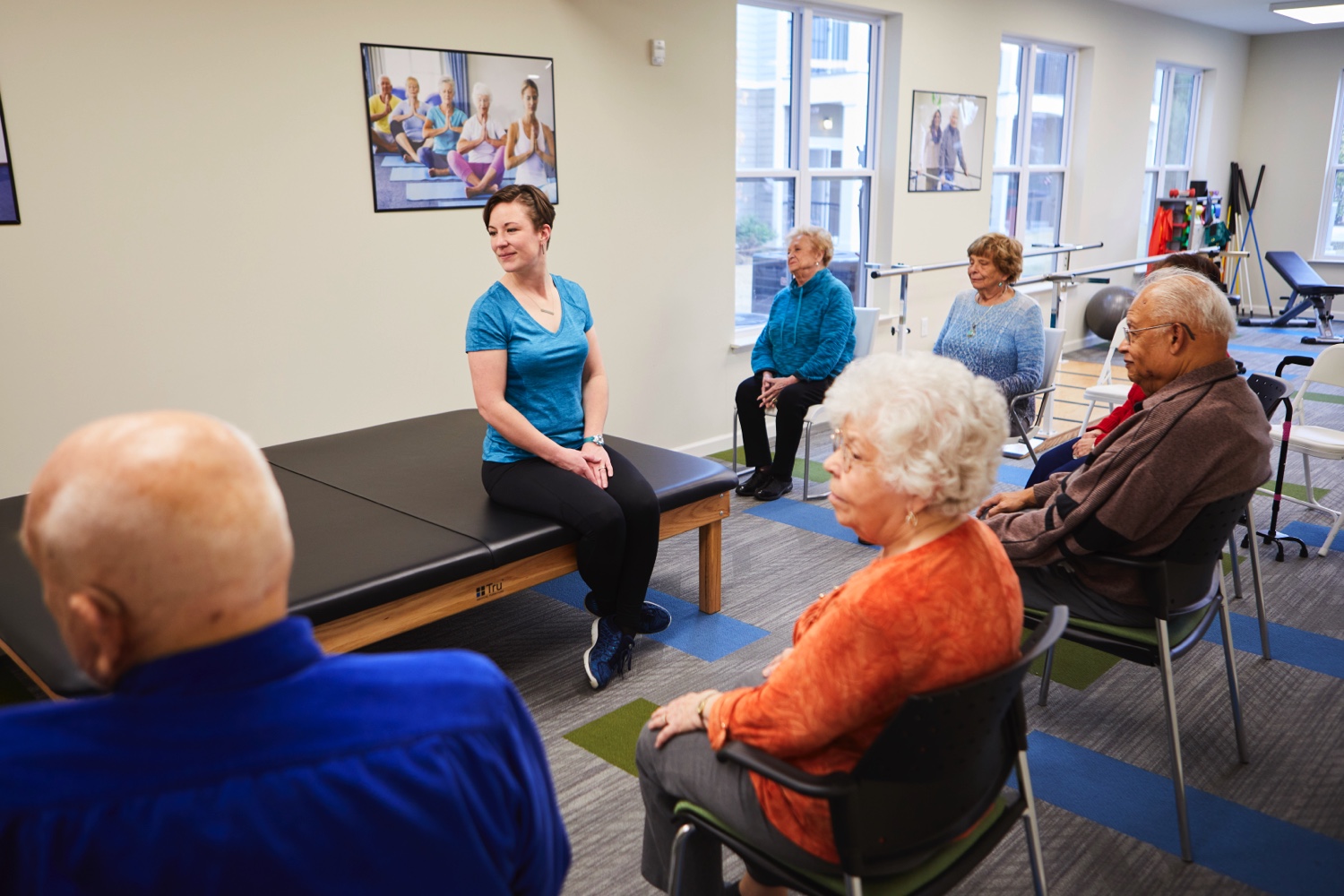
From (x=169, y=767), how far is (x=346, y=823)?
0.14 m

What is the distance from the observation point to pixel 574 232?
4152 mm

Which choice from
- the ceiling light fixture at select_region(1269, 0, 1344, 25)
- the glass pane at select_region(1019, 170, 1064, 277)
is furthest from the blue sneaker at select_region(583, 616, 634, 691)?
the ceiling light fixture at select_region(1269, 0, 1344, 25)

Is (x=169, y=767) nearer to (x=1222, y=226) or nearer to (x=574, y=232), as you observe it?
(x=574, y=232)

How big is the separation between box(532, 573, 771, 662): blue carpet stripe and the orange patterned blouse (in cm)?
148

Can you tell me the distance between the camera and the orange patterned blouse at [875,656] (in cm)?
123

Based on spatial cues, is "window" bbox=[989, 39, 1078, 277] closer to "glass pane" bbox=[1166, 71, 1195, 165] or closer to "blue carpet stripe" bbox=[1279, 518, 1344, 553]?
"glass pane" bbox=[1166, 71, 1195, 165]

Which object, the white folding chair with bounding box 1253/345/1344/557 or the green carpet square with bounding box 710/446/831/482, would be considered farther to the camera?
the green carpet square with bounding box 710/446/831/482

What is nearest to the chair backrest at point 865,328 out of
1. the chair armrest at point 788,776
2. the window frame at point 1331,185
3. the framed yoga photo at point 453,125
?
the framed yoga photo at point 453,125

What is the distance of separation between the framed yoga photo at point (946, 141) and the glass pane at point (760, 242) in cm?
100

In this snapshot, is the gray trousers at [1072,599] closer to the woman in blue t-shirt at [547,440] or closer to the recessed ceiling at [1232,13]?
the woman in blue t-shirt at [547,440]

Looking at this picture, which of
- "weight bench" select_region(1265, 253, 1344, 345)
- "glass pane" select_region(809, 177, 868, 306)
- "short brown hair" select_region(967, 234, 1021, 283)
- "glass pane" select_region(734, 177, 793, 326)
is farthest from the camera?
"weight bench" select_region(1265, 253, 1344, 345)

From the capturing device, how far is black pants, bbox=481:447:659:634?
8.47 ft

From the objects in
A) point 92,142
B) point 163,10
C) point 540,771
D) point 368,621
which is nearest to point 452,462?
point 368,621

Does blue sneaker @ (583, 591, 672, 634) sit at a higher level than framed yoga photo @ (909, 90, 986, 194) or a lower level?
lower
